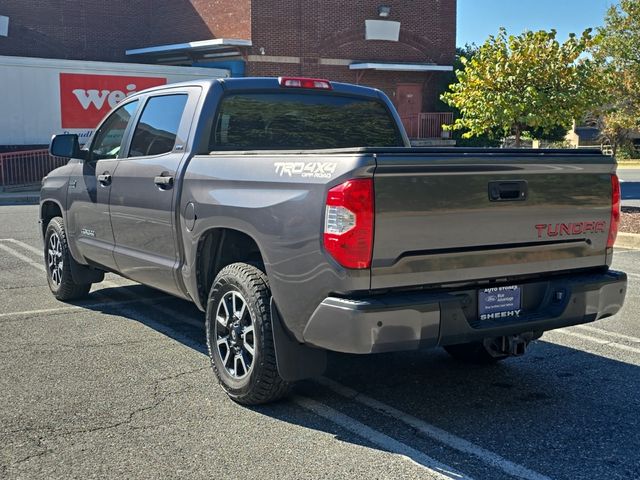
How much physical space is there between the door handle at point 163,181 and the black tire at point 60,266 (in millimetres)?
2233

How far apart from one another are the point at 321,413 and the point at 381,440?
0.53m

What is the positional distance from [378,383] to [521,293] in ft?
4.00

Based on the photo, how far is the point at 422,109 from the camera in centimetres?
3325

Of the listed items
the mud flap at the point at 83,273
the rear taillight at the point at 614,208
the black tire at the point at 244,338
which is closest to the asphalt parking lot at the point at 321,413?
the black tire at the point at 244,338

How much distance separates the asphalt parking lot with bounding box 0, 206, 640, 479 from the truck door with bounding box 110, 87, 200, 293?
680 mm

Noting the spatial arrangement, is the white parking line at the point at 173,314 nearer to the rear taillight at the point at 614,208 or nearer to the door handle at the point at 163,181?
the door handle at the point at 163,181

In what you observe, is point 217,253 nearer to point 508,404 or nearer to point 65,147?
point 508,404

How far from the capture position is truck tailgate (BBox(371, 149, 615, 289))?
3.95 metres

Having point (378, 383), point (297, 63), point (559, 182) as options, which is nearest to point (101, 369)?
point (378, 383)

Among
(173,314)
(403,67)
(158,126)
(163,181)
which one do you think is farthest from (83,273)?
(403,67)

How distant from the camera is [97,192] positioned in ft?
21.3

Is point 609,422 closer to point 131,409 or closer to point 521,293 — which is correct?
point 521,293

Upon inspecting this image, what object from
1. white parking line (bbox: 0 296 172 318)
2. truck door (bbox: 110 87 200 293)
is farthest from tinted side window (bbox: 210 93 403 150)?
white parking line (bbox: 0 296 172 318)

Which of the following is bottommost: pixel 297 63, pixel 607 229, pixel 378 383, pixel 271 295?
pixel 378 383
